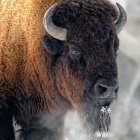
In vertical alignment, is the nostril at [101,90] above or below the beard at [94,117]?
above

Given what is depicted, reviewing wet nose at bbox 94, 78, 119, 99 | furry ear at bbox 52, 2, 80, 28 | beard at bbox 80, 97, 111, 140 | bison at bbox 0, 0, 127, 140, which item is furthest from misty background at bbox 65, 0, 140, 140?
wet nose at bbox 94, 78, 119, 99

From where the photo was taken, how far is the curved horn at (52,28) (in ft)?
20.7

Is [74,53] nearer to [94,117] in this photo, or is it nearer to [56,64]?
[56,64]

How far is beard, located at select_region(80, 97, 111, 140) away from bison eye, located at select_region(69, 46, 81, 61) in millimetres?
358

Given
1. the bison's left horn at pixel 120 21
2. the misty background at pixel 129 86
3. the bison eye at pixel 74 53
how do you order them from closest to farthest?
the bison eye at pixel 74 53 < the bison's left horn at pixel 120 21 < the misty background at pixel 129 86

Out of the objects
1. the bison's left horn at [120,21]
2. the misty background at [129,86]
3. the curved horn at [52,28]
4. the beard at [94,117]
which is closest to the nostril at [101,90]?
the beard at [94,117]

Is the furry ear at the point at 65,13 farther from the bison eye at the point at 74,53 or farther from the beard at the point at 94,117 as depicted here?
the beard at the point at 94,117

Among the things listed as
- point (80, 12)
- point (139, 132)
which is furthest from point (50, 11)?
point (139, 132)

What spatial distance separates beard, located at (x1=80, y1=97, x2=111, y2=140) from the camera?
625 cm

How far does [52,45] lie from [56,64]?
0.60 feet

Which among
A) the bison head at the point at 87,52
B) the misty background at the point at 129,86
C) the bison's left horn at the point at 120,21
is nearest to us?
the bison head at the point at 87,52

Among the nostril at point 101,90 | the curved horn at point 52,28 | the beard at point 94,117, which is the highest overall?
the curved horn at point 52,28

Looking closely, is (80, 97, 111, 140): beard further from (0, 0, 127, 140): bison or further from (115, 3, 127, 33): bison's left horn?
(115, 3, 127, 33): bison's left horn

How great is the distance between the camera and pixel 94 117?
6.37 m
